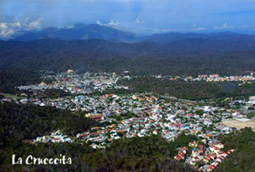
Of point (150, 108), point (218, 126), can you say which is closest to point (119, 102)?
point (150, 108)

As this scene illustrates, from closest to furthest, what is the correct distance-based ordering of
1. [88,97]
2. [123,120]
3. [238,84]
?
1. [123,120]
2. [88,97]
3. [238,84]

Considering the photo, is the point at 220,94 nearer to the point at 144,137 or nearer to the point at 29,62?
the point at 144,137

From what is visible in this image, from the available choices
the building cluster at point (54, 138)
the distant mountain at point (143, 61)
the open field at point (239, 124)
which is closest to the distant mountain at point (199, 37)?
the distant mountain at point (143, 61)

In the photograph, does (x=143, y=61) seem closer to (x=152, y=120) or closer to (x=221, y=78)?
(x=221, y=78)

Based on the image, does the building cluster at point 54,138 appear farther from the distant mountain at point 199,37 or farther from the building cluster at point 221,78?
Answer: the distant mountain at point 199,37

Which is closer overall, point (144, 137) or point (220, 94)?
point (144, 137)

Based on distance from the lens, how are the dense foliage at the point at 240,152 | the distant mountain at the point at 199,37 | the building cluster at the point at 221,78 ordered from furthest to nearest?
the distant mountain at the point at 199,37 < the building cluster at the point at 221,78 < the dense foliage at the point at 240,152

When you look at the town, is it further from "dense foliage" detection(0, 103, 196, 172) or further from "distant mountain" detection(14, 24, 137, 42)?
"distant mountain" detection(14, 24, 137, 42)

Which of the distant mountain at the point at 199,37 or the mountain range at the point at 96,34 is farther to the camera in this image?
the mountain range at the point at 96,34

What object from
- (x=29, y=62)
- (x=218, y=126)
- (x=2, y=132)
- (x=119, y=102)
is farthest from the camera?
(x=29, y=62)
